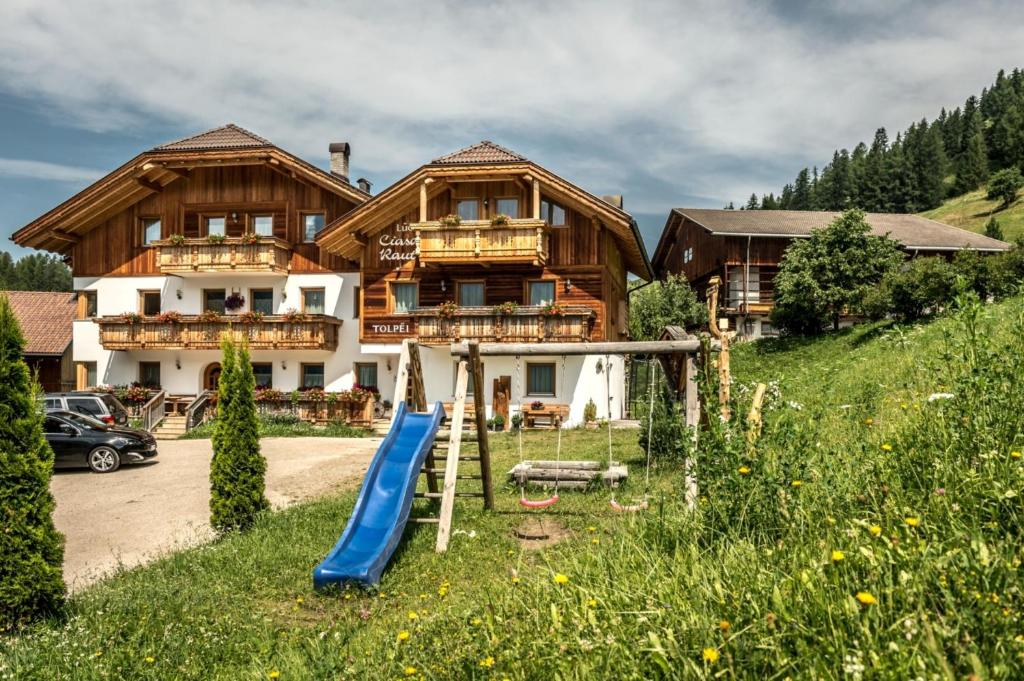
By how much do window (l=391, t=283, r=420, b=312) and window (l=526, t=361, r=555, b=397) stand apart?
17.0ft

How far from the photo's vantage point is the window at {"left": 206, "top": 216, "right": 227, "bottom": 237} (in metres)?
27.6

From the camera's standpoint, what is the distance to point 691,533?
4844 mm

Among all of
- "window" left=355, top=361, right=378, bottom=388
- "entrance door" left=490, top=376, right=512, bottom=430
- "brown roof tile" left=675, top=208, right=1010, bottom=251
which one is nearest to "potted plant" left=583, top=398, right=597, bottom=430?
"entrance door" left=490, top=376, right=512, bottom=430

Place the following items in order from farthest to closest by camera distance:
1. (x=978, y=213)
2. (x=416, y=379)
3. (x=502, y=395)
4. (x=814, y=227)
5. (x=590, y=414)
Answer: (x=978, y=213)
(x=814, y=227)
(x=502, y=395)
(x=590, y=414)
(x=416, y=379)

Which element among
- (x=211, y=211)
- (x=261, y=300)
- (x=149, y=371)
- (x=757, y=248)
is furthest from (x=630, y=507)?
(x=757, y=248)

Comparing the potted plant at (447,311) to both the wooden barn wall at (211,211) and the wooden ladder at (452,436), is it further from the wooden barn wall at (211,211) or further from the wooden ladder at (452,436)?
the wooden ladder at (452,436)

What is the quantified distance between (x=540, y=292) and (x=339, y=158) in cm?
1290

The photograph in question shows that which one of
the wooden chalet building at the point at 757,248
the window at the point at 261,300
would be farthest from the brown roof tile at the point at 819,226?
the window at the point at 261,300

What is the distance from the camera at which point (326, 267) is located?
27141 millimetres

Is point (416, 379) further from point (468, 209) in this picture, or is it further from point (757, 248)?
point (757, 248)

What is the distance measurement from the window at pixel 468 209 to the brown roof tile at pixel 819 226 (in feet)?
51.6

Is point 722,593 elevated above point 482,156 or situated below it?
below

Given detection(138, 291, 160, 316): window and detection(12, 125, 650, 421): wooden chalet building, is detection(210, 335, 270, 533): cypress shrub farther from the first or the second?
detection(138, 291, 160, 316): window

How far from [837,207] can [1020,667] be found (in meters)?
103
